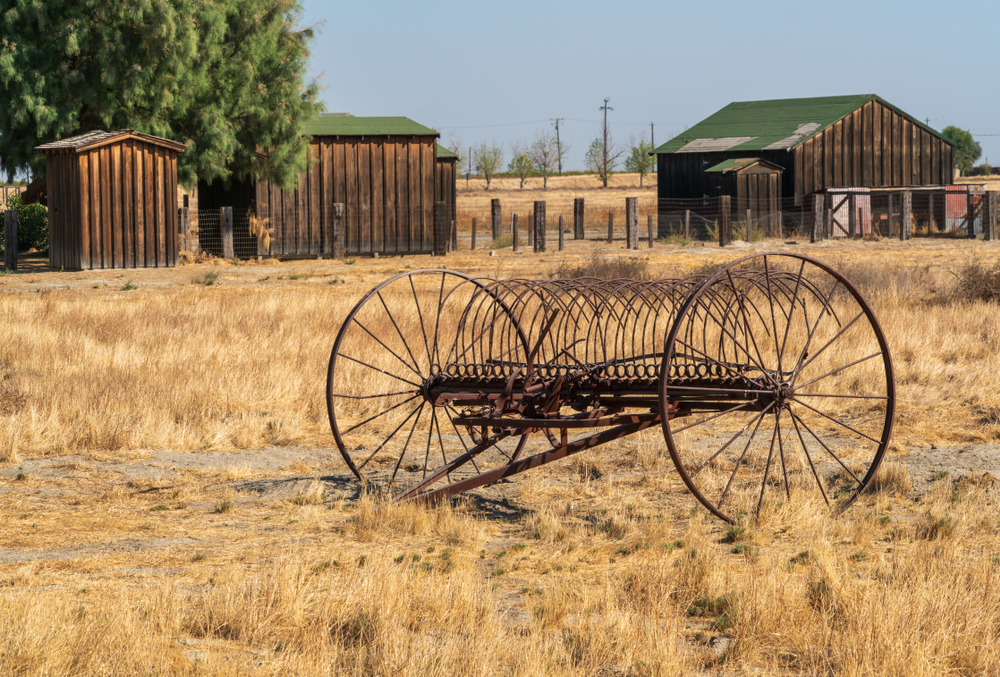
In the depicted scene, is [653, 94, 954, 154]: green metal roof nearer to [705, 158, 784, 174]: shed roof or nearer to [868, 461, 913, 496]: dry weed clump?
[705, 158, 784, 174]: shed roof

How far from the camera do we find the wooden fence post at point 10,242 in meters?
24.2

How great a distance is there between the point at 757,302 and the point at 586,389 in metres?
10.8

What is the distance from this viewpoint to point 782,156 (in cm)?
3975

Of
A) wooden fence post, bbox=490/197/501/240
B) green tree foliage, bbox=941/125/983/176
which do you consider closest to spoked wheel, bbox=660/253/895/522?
wooden fence post, bbox=490/197/501/240

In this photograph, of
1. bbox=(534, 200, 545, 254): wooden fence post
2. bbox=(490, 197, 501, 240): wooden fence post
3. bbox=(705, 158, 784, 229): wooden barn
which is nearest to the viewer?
bbox=(534, 200, 545, 254): wooden fence post

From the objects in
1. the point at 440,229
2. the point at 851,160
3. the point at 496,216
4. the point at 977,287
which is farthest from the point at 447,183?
the point at 977,287

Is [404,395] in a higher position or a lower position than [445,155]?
lower

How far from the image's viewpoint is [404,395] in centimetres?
1093

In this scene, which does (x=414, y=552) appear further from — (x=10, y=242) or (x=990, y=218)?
(x=990, y=218)

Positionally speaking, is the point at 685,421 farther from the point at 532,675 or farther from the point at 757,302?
the point at 757,302

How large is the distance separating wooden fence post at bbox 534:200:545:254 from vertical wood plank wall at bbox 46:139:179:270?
11630mm

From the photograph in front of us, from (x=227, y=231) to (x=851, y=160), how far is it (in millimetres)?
24956

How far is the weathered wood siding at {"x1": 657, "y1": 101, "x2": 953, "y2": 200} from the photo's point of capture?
131 ft

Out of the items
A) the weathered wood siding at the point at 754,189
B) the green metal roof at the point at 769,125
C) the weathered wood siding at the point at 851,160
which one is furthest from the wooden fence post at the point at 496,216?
the weathered wood siding at the point at 851,160
